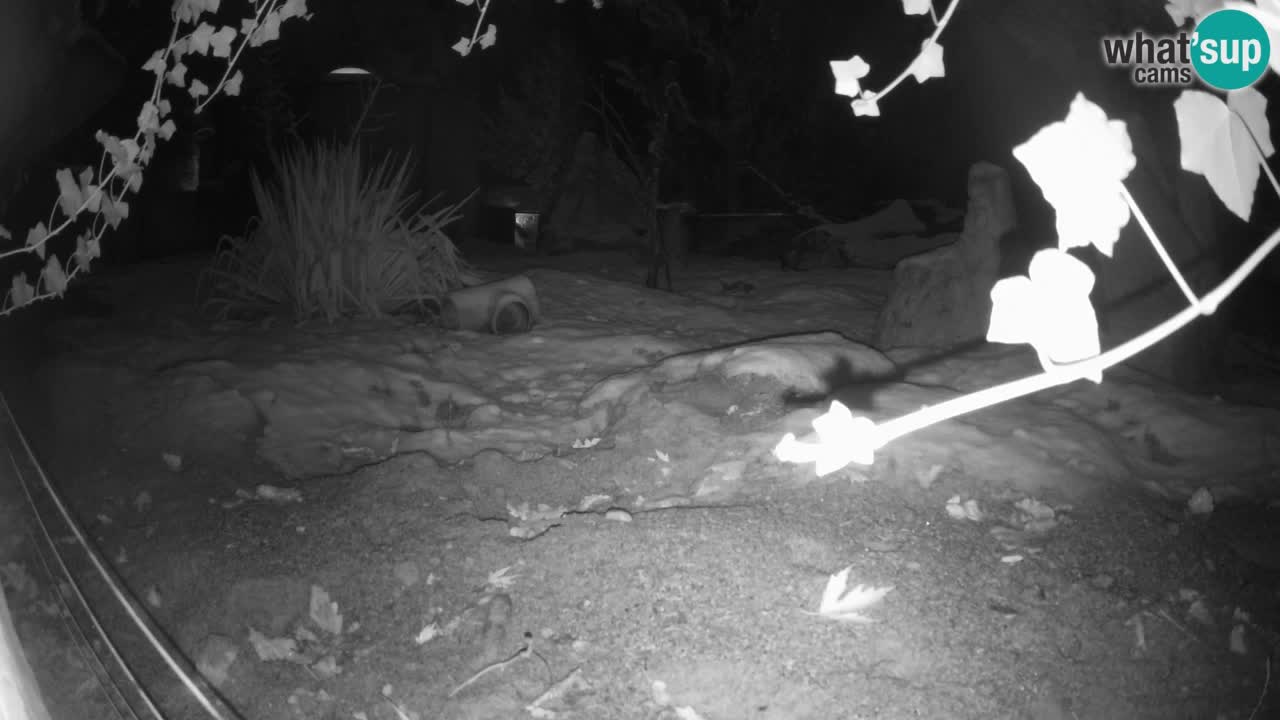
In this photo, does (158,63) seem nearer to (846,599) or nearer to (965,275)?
(846,599)

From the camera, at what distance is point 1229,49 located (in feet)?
3.18

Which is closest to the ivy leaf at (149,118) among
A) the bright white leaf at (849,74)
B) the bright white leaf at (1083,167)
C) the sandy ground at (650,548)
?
the sandy ground at (650,548)

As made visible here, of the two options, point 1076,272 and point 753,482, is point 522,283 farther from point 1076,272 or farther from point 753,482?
point 1076,272

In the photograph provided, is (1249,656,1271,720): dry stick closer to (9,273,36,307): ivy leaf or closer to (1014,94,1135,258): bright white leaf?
(1014,94,1135,258): bright white leaf

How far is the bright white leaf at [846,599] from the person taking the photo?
1812 mm

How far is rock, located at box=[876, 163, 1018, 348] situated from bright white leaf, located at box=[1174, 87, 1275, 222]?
3.26 m

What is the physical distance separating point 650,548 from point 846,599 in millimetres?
495

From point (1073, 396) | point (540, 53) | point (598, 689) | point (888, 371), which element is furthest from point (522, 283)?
point (540, 53)

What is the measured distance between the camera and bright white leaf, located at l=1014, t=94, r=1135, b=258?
0.77 metres

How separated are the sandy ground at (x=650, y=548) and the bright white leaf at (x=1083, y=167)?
1.07 meters

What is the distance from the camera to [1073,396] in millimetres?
3133

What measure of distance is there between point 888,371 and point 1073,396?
2.23 feet

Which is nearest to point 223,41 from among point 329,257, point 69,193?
point 69,193

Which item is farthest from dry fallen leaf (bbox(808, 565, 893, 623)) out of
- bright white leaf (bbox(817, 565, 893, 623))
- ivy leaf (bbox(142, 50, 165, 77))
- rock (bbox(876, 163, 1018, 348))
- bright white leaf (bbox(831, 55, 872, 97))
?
rock (bbox(876, 163, 1018, 348))
